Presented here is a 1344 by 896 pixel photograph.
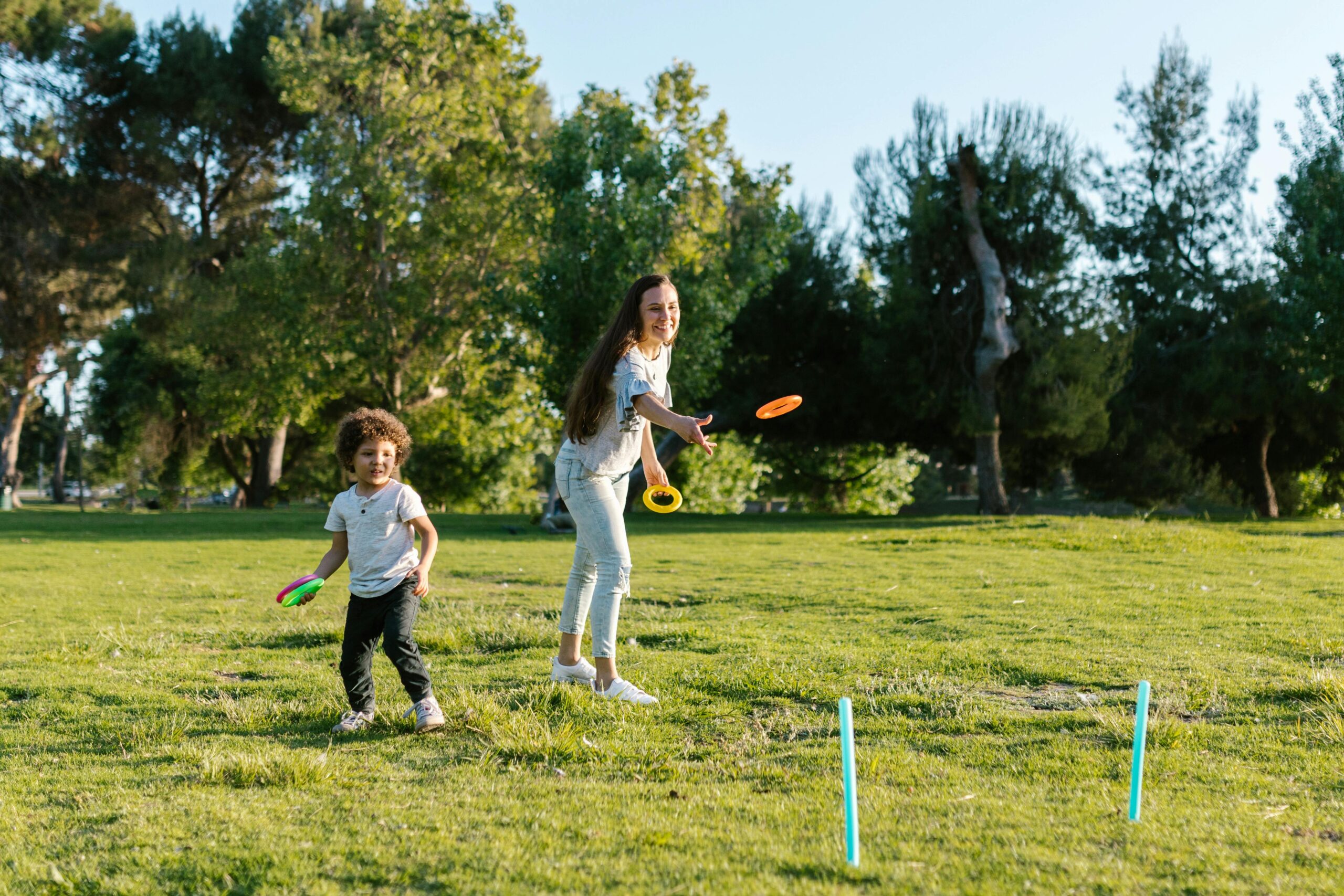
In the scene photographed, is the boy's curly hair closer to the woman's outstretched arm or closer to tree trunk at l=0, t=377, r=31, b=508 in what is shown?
the woman's outstretched arm

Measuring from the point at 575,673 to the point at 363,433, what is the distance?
68.0 inches

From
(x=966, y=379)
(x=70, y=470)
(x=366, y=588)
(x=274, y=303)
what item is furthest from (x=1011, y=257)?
(x=70, y=470)

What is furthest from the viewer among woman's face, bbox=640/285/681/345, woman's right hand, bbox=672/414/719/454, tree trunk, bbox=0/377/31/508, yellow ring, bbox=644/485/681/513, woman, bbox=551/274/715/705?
tree trunk, bbox=0/377/31/508

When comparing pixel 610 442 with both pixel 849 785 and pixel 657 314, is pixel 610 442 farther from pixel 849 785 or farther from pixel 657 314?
pixel 849 785

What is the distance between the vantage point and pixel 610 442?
5.45 m

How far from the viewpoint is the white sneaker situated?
523cm

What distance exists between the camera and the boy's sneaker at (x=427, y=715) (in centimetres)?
478

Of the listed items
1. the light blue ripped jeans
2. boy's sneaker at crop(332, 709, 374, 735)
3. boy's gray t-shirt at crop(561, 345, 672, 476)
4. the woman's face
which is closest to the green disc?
boy's sneaker at crop(332, 709, 374, 735)

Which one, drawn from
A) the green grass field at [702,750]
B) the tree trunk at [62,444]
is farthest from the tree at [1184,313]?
the tree trunk at [62,444]

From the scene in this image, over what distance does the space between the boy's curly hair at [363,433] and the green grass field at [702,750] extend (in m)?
1.28

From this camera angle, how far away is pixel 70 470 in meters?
71.5

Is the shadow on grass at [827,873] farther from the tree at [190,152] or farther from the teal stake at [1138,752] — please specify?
the tree at [190,152]

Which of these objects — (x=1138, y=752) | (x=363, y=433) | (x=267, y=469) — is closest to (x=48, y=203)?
(x=267, y=469)

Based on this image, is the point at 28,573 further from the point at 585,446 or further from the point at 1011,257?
the point at 1011,257
